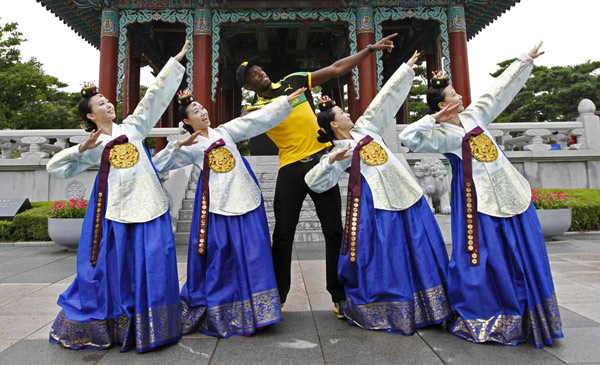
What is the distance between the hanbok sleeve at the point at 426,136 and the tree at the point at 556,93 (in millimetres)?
24569

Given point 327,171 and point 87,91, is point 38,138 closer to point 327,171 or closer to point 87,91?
point 87,91

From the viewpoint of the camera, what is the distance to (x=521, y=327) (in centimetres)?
222

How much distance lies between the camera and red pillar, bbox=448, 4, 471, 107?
32.5 ft

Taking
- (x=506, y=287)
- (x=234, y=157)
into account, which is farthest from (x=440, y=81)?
(x=234, y=157)

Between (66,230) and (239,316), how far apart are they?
4.85 meters

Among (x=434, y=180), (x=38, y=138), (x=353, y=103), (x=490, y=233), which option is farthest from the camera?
(x=353, y=103)

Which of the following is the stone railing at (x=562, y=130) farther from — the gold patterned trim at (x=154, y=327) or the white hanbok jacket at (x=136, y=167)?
the gold patterned trim at (x=154, y=327)

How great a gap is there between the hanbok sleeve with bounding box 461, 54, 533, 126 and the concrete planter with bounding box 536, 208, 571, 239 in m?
4.61

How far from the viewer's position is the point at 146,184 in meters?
2.43

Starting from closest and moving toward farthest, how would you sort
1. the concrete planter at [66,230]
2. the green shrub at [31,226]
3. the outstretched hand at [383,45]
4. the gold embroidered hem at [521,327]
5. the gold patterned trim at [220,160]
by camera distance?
the gold embroidered hem at [521,327], the gold patterned trim at [220,160], the outstretched hand at [383,45], the concrete planter at [66,230], the green shrub at [31,226]

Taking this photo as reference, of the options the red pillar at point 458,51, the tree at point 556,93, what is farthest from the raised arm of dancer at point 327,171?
the tree at point 556,93

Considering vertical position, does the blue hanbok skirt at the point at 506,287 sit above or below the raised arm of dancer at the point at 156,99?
below

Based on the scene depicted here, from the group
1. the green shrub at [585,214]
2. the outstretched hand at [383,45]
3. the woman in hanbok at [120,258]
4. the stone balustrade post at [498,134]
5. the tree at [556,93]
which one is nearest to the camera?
the woman in hanbok at [120,258]

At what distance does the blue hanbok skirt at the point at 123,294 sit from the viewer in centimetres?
225
